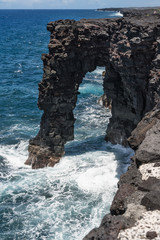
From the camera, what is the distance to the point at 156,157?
17.0 metres

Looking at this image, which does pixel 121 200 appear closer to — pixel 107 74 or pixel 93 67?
pixel 93 67

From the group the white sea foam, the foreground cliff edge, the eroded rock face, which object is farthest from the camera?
the white sea foam

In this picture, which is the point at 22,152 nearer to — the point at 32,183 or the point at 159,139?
the point at 32,183

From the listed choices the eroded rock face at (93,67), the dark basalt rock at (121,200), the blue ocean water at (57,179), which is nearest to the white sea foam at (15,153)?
the blue ocean water at (57,179)

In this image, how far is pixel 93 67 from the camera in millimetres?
36188

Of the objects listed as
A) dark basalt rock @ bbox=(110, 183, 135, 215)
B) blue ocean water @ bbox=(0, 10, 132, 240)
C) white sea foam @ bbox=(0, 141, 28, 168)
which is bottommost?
white sea foam @ bbox=(0, 141, 28, 168)

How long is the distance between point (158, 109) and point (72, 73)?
15.7 m

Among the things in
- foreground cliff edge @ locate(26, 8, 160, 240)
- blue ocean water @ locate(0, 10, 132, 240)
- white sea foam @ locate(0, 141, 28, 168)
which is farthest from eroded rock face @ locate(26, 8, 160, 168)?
blue ocean water @ locate(0, 10, 132, 240)

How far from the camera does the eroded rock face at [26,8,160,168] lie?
29828 millimetres

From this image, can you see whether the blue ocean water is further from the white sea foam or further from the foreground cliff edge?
the foreground cliff edge

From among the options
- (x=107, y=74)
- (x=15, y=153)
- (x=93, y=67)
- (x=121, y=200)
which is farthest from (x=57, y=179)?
(x=121, y=200)

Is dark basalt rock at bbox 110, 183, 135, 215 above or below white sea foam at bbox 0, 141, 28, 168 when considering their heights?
above

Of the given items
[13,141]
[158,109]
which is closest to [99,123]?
[13,141]

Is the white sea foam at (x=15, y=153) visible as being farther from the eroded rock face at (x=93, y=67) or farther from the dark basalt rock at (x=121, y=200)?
the dark basalt rock at (x=121, y=200)
